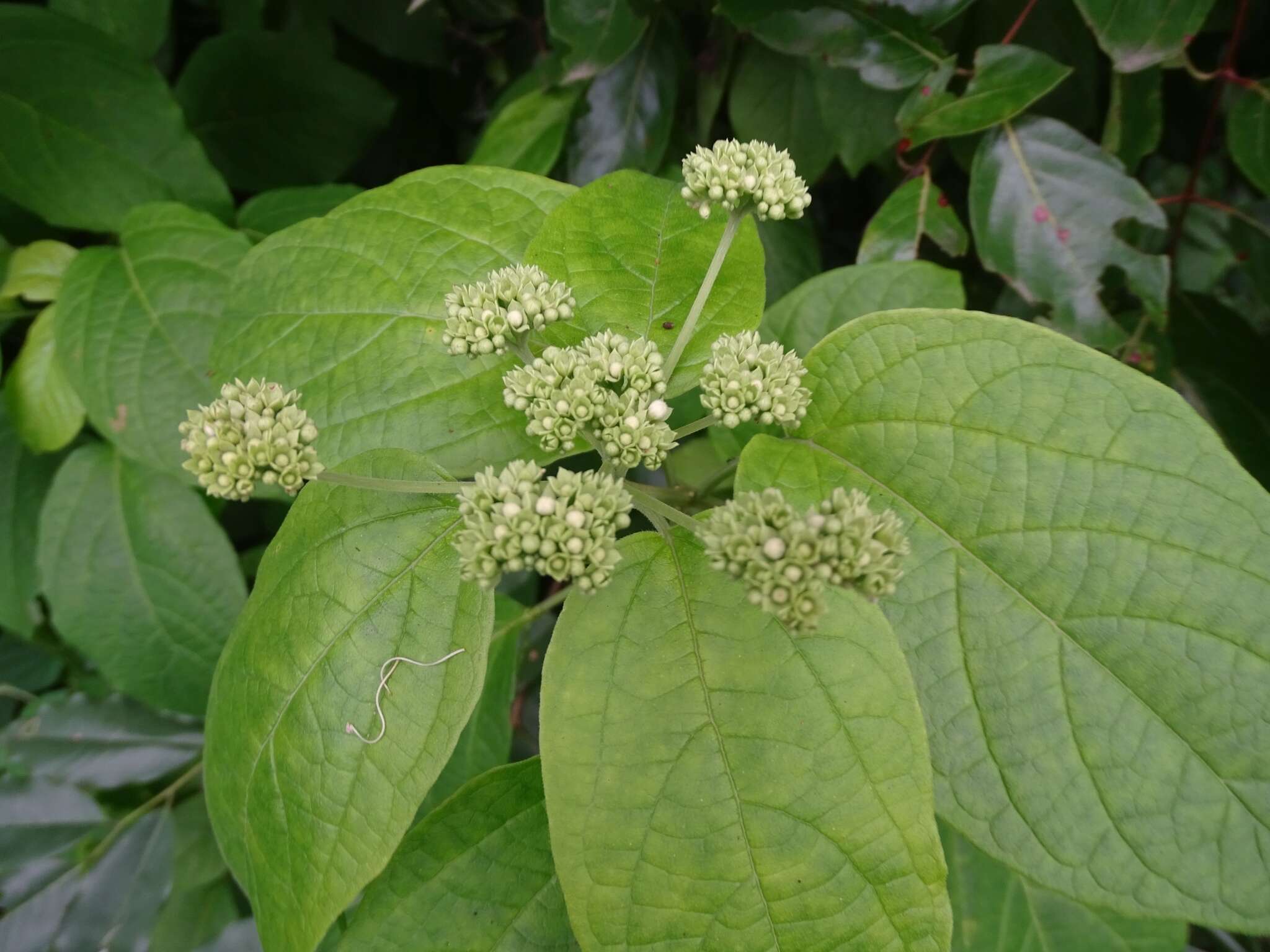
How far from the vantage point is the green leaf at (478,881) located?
1201mm

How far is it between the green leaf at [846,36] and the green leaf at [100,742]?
6.56ft

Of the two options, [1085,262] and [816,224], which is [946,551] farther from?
[816,224]

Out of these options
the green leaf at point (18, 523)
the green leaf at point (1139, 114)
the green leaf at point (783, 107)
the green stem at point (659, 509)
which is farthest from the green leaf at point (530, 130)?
the green leaf at point (18, 523)

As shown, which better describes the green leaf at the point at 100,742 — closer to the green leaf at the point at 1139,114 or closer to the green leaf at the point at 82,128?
the green leaf at the point at 82,128

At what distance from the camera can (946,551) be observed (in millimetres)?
1028

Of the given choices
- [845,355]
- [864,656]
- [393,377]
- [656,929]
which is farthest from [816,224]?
[656,929]

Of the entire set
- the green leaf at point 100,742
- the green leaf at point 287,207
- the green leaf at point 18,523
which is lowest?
the green leaf at point 100,742

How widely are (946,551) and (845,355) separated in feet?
0.94

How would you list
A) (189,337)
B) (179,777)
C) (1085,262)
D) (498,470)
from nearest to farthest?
(498,470)
(1085,262)
(189,337)
(179,777)

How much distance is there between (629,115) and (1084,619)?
1.41 m

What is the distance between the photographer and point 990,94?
147 centimetres

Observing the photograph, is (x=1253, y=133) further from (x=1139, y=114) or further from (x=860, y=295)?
(x=860, y=295)

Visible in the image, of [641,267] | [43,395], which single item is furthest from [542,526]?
[43,395]

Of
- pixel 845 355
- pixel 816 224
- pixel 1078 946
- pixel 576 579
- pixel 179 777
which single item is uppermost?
pixel 845 355
